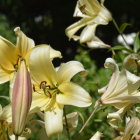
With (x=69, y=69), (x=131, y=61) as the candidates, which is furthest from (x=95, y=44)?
(x=69, y=69)

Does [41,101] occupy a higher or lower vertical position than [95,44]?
higher

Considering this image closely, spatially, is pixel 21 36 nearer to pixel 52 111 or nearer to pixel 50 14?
pixel 52 111

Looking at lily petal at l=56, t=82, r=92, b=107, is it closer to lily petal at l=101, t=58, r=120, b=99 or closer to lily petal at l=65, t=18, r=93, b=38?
lily petal at l=101, t=58, r=120, b=99

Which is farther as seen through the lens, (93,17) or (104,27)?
(104,27)

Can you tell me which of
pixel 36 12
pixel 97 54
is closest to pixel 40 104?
pixel 97 54

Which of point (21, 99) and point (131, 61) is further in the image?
point (131, 61)

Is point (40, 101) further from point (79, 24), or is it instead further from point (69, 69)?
point (79, 24)

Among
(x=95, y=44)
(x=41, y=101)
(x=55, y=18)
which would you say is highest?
(x=41, y=101)
